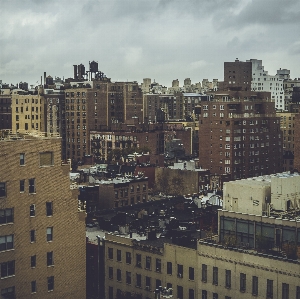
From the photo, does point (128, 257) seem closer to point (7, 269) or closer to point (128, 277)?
point (128, 277)

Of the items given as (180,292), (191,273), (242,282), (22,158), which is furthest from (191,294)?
(22,158)

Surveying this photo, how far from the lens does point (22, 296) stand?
57031mm

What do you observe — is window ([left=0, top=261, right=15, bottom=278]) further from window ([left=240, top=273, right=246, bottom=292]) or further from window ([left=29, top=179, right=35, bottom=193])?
window ([left=240, top=273, right=246, bottom=292])

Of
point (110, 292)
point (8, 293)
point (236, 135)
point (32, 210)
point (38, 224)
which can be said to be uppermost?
point (236, 135)

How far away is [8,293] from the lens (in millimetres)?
56375

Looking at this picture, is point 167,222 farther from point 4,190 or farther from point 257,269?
point 4,190

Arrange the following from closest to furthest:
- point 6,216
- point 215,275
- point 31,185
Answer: point 6,216
point 31,185
point 215,275

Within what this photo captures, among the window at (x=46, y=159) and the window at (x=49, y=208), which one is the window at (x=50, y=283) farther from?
the window at (x=46, y=159)

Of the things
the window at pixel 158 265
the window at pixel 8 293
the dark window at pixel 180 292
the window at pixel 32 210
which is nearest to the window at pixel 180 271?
the dark window at pixel 180 292

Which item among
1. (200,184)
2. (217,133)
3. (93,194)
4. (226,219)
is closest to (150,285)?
(226,219)

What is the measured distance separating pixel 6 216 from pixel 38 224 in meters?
3.04

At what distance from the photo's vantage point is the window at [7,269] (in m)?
56.1

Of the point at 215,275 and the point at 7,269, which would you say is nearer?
the point at 7,269

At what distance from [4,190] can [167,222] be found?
34.9m
